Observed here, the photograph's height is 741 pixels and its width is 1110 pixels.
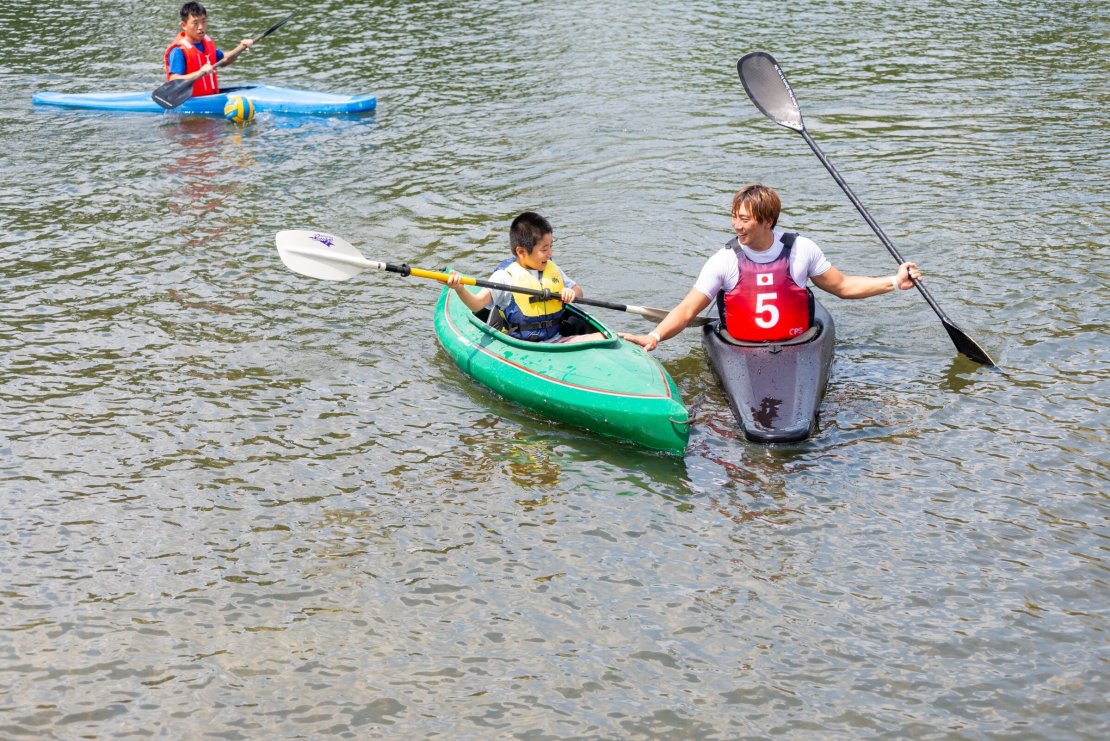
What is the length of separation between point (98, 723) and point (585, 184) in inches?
308

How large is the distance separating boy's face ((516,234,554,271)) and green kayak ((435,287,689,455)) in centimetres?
33

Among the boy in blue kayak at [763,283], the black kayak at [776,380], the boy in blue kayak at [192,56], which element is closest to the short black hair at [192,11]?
the boy in blue kayak at [192,56]

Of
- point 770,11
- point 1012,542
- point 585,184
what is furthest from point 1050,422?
point 770,11

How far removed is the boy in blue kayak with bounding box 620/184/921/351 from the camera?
7.06 metres

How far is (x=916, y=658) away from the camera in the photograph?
5051 mm

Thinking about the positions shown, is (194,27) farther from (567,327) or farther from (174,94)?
(567,327)

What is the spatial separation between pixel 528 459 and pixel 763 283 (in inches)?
66.7

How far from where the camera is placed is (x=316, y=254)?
8.04 metres

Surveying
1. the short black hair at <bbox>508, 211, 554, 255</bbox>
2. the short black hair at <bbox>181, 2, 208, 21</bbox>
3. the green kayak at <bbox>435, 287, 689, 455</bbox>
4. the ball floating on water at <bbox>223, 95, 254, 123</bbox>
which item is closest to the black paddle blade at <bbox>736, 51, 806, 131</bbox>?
the short black hair at <bbox>508, 211, 554, 255</bbox>

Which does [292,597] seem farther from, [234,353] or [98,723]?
[234,353]

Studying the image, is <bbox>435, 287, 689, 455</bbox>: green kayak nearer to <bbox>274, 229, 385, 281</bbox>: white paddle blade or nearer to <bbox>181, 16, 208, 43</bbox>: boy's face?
<bbox>274, 229, 385, 281</bbox>: white paddle blade

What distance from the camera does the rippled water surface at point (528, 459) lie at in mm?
4988

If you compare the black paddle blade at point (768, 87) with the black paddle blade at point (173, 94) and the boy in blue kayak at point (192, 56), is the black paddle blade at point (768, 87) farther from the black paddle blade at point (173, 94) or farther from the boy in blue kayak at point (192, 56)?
the black paddle blade at point (173, 94)

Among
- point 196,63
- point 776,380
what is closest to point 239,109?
point 196,63
